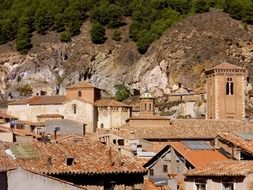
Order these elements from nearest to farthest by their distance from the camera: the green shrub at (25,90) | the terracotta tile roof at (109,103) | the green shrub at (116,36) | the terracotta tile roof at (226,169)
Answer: the terracotta tile roof at (226,169) → the terracotta tile roof at (109,103) → the green shrub at (25,90) → the green shrub at (116,36)

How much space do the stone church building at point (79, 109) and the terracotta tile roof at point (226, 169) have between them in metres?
63.0

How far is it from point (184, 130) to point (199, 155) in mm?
33705

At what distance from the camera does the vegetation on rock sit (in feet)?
485

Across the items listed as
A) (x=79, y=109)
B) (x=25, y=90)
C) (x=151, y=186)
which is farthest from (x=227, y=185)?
(x=25, y=90)

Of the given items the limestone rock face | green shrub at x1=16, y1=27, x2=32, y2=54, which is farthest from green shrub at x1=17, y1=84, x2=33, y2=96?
green shrub at x1=16, y1=27, x2=32, y2=54

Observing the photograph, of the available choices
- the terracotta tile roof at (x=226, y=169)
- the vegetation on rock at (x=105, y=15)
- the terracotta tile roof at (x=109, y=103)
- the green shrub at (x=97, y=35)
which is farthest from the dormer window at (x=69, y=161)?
the green shrub at (x=97, y=35)

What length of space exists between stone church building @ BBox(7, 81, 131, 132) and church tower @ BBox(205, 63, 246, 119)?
37.6 feet

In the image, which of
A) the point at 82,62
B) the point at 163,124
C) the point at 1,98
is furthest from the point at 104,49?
the point at 163,124

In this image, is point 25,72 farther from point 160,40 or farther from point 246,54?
point 246,54

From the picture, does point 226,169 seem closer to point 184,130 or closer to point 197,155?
point 197,155

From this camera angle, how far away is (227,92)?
99750 mm

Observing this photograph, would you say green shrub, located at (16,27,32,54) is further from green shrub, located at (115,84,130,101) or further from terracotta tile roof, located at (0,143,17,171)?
terracotta tile roof, located at (0,143,17,171)

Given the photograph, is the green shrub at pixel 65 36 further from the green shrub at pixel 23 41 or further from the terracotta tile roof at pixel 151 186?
the terracotta tile roof at pixel 151 186

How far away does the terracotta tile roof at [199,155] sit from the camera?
1444 inches
